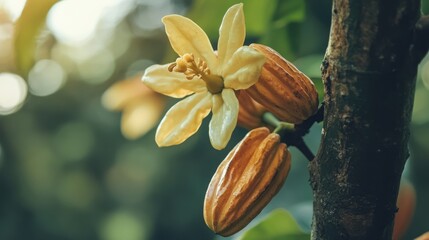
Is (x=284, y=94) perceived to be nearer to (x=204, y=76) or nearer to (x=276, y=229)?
(x=204, y=76)

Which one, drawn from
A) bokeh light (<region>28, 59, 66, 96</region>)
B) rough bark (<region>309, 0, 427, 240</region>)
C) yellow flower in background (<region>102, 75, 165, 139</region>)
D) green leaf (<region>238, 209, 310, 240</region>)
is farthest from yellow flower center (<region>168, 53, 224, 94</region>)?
bokeh light (<region>28, 59, 66, 96</region>)

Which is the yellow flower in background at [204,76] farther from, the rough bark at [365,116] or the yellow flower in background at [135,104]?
the yellow flower in background at [135,104]

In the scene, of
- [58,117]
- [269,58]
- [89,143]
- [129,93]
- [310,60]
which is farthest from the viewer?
[58,117]

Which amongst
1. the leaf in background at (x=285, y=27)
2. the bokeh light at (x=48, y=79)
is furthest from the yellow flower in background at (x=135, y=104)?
the bokeh light at (x=48, y=79)

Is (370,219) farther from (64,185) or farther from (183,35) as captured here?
(64,185)

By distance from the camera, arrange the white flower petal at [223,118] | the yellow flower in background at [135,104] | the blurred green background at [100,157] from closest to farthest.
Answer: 1. the white flower petal at [223,118]
2. the yellow flower in background at [135,104]
3. the blurred green background at [100,157]

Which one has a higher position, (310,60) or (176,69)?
(176,69)

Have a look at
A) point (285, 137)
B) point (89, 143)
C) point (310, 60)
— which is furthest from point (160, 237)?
point (285, 137)
